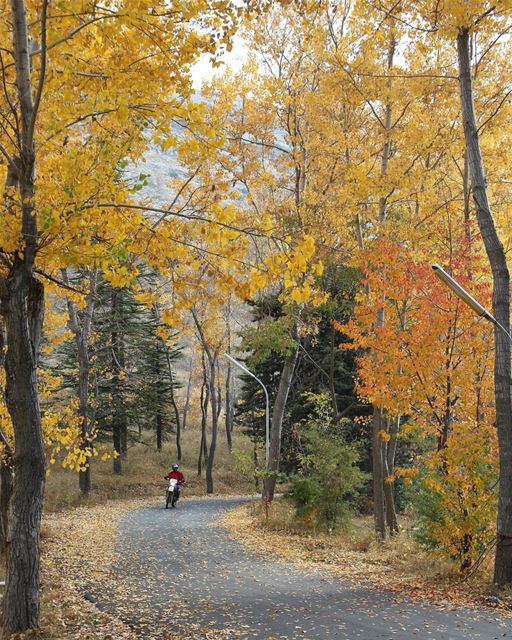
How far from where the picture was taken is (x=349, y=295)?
22922 millimetres

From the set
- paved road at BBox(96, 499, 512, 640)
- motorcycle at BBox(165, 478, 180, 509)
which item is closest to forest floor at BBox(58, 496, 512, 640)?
paved road at BBox(96, 499, 512, 640)

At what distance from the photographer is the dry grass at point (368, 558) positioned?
9.36 meters

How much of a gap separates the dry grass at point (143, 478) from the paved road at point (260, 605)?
12.9 metres

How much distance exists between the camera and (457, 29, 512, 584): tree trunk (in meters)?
9.23

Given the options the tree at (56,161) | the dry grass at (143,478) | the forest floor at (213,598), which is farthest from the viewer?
the dry grass at (143,478)

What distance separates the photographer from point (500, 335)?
31.4 feet

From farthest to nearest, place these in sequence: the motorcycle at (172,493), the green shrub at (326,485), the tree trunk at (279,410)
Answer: the motorcycle at (172,493) < the tree trunk at (279,410) < the green shrub at (326,485)

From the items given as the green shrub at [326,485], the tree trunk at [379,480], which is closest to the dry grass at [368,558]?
the tree trunk at [379,480]

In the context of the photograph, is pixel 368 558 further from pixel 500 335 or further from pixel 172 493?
pixel 172 493

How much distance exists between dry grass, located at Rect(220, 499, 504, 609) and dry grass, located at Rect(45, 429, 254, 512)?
8.92 meters

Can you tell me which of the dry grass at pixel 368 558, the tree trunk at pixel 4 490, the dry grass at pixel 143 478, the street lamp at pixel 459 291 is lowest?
the dry grass at pixel 143 478

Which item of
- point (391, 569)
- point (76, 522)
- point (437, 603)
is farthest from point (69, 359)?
point (437, 603)

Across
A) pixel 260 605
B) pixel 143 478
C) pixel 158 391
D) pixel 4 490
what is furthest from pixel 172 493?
pixel 260 605

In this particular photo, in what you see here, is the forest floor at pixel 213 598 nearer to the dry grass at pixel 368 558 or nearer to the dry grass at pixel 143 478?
the dry grass at pixel 368 558
